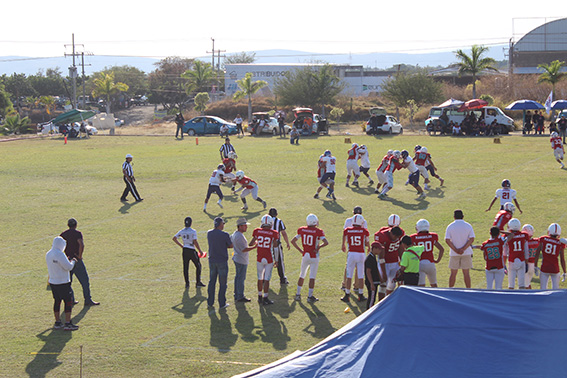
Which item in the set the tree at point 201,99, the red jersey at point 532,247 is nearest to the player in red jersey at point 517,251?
the red jersey at point 532,247

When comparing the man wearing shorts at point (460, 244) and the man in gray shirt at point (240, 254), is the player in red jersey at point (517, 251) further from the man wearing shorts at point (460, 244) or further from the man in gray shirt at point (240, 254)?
the man in gray shirt at point (240, 254)

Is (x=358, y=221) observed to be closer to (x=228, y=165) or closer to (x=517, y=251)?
(x=517, y=251)

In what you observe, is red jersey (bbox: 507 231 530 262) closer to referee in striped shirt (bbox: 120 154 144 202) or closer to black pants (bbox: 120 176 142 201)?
referee in striped shirt (bbox: 120 154 144 202)

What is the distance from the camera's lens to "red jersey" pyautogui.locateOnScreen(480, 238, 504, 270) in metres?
11.4

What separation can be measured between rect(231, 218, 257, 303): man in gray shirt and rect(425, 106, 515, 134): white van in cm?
3655

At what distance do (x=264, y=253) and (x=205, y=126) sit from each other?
134 feet

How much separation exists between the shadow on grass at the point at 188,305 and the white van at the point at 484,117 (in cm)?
3661

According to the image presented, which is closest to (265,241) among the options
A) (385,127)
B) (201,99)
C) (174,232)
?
(174,232)

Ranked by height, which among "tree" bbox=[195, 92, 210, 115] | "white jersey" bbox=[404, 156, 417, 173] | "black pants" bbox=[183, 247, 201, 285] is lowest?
"black pants" bbox=[183, 247, 201, 285]

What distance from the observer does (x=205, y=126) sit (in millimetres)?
51906

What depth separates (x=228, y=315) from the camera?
38.4ft

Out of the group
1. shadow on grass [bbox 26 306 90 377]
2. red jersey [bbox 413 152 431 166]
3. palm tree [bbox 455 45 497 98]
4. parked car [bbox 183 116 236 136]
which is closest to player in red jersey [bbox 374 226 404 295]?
shadow on grass [bbox 26 306 90 377]

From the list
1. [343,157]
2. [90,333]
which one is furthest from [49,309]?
[343,157]

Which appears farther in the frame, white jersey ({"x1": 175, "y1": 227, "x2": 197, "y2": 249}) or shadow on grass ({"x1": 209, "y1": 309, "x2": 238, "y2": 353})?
white jersey ({"x1": 175, "y1": 227, "x2": 197, "y2": 249})
